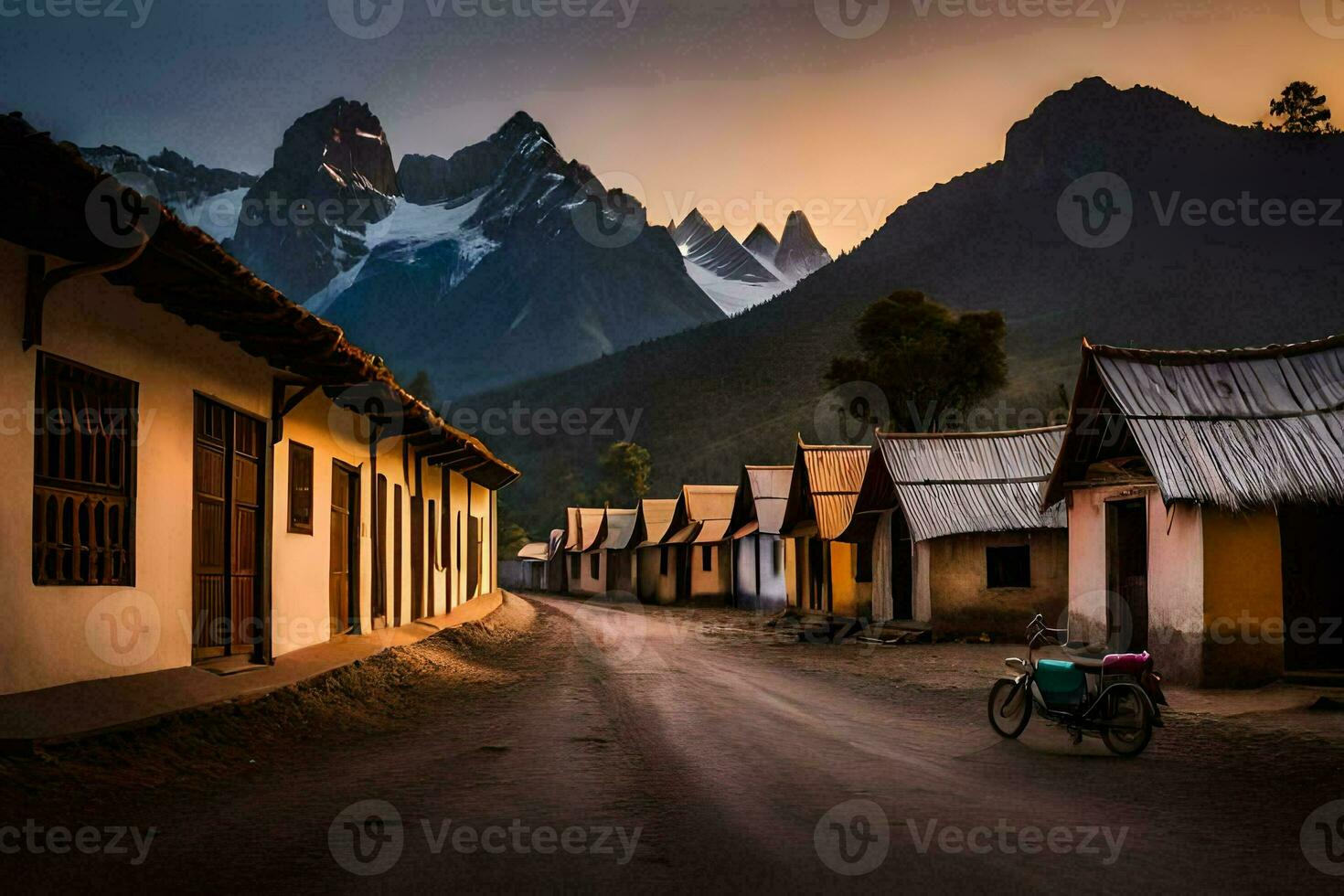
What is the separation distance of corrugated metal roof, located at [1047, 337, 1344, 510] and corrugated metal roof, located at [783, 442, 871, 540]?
12.9 m

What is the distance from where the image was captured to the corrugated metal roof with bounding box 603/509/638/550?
2453 inches

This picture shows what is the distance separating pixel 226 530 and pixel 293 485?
2.46 metres

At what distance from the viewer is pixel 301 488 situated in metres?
14.2

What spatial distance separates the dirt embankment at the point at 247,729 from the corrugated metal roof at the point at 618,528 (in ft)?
148

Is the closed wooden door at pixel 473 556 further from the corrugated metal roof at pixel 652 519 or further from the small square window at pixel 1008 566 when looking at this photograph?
the corrugated metal roof at pixel 652 519

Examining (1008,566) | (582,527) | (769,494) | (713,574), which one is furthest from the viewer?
(582,527)

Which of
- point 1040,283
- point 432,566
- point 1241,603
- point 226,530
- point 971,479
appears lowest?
point 432,566

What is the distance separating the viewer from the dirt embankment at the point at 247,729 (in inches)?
274

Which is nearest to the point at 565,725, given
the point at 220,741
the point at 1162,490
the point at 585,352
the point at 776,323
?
the point at 220,741

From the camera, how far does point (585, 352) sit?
184000 mm

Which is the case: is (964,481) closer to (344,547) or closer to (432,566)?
(432,566)

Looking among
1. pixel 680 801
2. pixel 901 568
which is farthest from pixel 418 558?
pixel 680 801

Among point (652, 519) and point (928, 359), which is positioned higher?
point (928, 359)

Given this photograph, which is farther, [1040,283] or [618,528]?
[1040,283]
